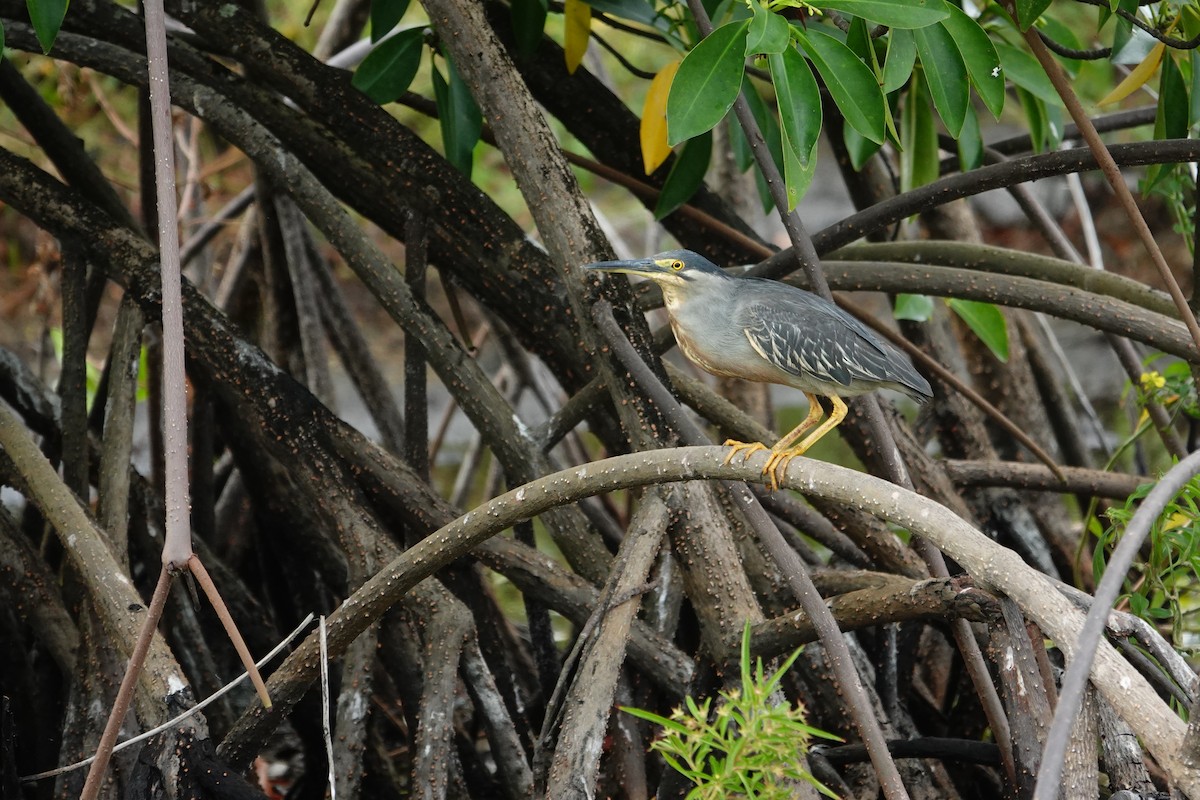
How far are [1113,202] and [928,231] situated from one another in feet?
21.3

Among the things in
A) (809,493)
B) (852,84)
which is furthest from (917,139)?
(809,493)

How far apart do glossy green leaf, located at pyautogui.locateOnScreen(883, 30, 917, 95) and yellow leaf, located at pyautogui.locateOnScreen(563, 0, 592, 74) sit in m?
1.24

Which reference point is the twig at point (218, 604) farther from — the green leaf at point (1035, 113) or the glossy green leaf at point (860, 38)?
the green leaf at point (1035, 113)

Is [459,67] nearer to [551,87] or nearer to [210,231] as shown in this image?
[551,87]

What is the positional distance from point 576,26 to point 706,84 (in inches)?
54.1

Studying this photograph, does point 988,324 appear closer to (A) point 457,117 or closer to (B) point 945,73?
(B) point 945,73

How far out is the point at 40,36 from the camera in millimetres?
2191

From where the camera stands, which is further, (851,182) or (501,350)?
(501,350)

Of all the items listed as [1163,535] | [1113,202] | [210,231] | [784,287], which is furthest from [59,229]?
[1113,202]

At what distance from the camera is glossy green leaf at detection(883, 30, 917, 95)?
85.4 inches

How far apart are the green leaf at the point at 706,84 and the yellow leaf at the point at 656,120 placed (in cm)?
94

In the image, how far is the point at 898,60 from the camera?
7.19ft

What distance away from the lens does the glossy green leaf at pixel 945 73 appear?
2258 mm

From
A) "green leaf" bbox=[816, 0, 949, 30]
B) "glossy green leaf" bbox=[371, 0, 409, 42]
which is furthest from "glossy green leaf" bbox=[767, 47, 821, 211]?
"glossy green leaf" bbox=[371, 0, 409, 42]
